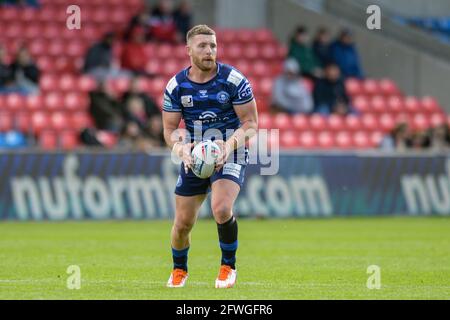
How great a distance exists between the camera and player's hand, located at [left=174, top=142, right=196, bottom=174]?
1016 centimetres

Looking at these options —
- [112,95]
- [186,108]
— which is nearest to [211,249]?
[186,108]

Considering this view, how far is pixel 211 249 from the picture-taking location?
606 inches

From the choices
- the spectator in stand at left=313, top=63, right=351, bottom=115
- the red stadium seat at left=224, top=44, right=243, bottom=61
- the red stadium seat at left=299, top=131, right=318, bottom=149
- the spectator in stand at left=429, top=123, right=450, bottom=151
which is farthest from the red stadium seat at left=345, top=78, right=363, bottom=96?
the spectator in stand at left=429, top=123, right=450, bottom=151

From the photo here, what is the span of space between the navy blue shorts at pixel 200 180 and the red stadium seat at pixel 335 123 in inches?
591

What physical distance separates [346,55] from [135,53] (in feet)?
16.8

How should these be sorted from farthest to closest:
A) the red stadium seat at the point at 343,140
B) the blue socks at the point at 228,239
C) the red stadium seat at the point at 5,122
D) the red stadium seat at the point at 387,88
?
the red stadium seat at the point at 387,88 → the red stadium seat at the point at 343,140 → the red stadium seat at the point at 5,122 → the blue socks at the point at 228,239

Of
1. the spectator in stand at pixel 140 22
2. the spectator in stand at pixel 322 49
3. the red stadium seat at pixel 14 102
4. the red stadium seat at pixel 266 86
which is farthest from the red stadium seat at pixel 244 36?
the red stadium seat at pixel 14 102

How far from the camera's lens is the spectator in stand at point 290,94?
24734 millimetres

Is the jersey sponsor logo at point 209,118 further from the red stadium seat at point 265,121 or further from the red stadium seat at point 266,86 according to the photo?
the red stadium seat at point 266,86

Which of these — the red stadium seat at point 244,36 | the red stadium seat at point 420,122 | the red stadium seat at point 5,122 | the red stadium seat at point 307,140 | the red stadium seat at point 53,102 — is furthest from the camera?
the red stadium seat at point 244,36

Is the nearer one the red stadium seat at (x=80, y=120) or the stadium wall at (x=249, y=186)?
the stadium wall at (x=249, y=186)

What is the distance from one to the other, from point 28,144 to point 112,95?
1984mm

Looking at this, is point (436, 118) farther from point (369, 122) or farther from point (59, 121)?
point (59, 121)
